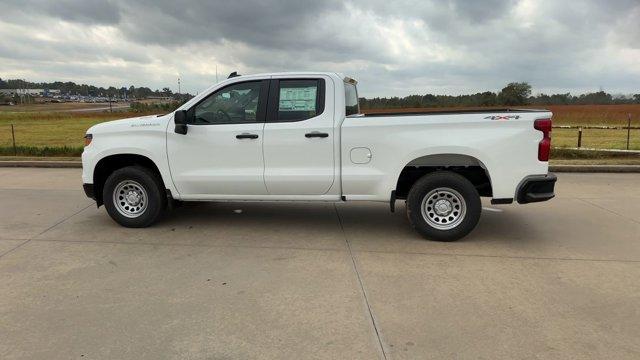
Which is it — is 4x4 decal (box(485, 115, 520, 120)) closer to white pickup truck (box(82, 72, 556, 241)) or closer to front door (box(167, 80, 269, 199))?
white pickup truck (box(82, 72, 556, 241))

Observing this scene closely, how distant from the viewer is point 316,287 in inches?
169

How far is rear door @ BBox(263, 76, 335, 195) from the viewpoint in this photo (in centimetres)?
563

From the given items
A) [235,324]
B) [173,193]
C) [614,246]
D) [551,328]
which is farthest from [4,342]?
[614,246]

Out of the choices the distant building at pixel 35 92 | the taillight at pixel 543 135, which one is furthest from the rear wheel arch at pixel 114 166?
the distant building at pixel 35 92

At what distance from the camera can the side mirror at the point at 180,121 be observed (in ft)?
18.8

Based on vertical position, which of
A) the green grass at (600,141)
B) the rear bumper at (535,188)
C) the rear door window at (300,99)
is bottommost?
the green grass at (600,141)

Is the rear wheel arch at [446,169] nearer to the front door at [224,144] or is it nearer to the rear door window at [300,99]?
the rear door window at [300,99]

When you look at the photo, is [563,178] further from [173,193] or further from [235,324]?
[235,324]

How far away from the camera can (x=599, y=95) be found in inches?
1941

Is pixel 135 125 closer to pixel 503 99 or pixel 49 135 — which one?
pixel 49 135

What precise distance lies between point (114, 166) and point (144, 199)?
0.69 meters

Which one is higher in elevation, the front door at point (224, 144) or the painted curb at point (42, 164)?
the front door at point (224, 144)

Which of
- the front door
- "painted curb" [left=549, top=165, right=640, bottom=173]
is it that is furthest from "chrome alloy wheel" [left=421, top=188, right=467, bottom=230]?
"painted curb" [left=549, top=165, right=640, bottom=173]

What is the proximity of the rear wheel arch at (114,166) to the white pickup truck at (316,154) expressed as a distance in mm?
21
